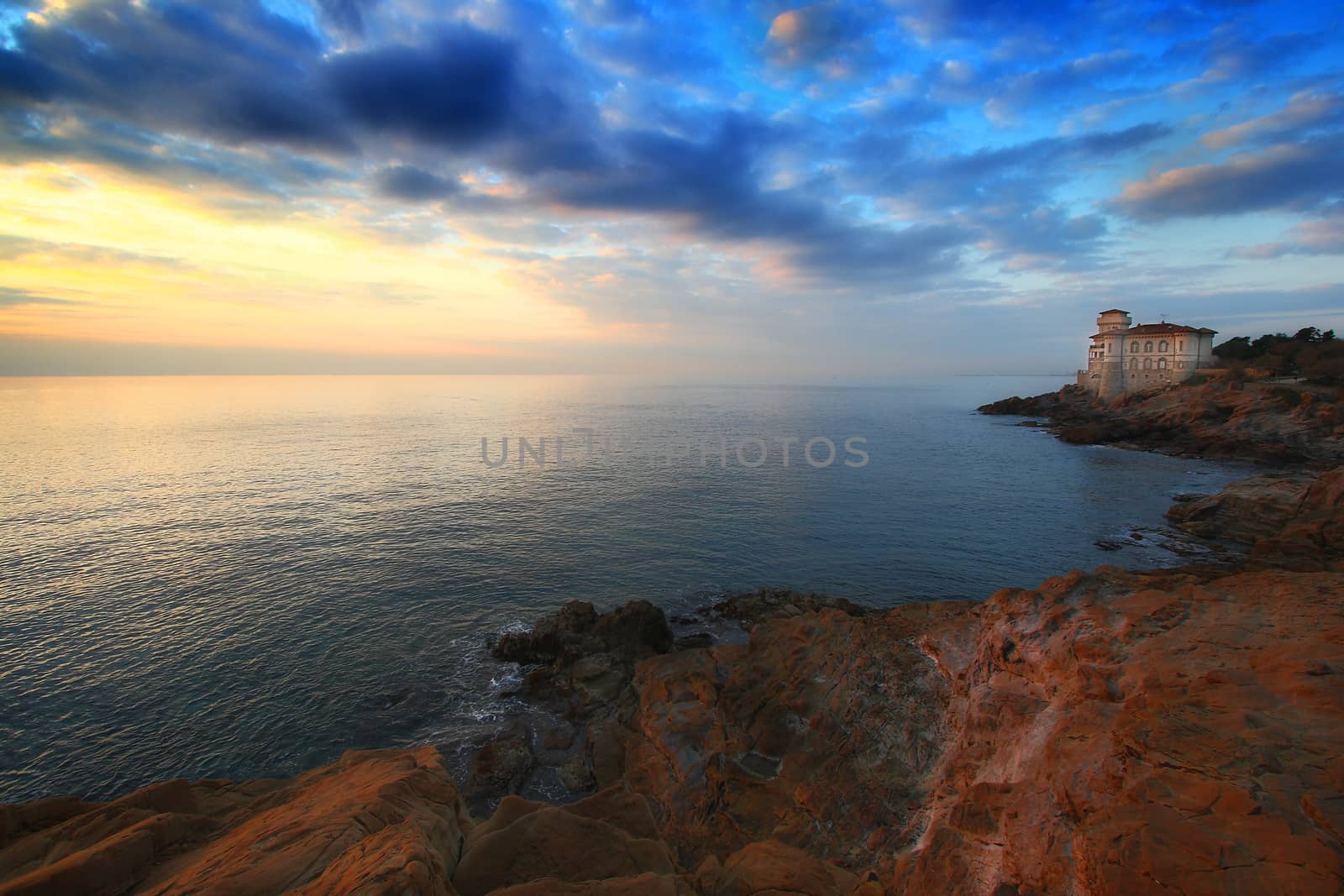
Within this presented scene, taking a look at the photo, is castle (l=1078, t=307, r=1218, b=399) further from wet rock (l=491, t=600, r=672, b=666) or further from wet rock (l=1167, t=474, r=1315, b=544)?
wet rock (l=491, t=600, r=672, b=666)

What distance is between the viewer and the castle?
328 feet

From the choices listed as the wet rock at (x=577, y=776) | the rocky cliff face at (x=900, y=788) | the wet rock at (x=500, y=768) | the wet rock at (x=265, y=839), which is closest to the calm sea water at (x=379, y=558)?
the wet rock at (x=500, y=768)

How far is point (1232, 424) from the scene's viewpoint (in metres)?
71.6

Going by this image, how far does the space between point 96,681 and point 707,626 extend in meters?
25.6

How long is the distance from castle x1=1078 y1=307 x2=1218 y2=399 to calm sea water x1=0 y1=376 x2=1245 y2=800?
4156 centimetres

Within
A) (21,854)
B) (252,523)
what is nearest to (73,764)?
(21,854)

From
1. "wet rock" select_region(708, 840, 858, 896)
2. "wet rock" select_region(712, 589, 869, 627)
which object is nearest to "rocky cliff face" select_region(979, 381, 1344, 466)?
"wet rock" select_region(712, 589, 869, 627)

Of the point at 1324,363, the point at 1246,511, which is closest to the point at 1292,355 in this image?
the point at 1324,363

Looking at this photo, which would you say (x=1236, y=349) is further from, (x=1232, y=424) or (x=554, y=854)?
(x=554, y=854)

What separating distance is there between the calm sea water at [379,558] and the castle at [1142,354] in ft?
136

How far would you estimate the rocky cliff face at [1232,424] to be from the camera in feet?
206

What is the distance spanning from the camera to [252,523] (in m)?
42.7

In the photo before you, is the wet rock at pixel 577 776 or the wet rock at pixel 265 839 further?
the wet rock at pixel 577 776

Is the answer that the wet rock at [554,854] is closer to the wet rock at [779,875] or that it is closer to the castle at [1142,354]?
the wet rock at [779,875]
